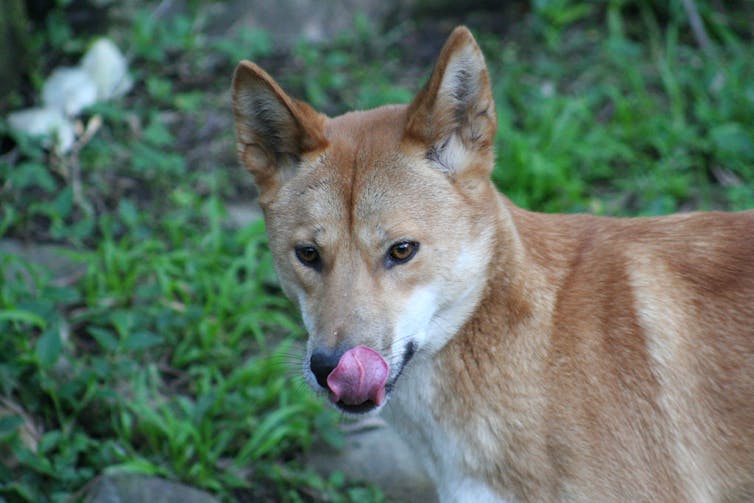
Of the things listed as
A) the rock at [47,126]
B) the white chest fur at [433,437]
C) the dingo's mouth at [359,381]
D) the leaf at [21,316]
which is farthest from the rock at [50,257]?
the dingo's mouth at [359,381]

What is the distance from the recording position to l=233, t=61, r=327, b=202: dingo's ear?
10.6ft

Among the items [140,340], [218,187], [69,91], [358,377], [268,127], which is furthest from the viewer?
[69,91]

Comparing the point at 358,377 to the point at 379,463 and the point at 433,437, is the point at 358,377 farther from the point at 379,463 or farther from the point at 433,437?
the point at 379,463

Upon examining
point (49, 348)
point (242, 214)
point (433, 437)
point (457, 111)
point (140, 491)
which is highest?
point (457, 111)

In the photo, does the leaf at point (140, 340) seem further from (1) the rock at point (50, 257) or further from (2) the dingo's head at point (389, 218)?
(2) the dingo's head at point (389, 218)

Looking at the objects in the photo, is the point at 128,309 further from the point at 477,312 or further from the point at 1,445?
the point at 477,312

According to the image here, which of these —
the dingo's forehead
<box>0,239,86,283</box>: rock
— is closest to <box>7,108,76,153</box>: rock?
<box>0,239,86,283</box>: rock

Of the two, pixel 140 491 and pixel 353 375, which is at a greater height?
pixel 353 375

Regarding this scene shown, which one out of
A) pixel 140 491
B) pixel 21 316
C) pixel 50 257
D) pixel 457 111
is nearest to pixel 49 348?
pixel 21 316

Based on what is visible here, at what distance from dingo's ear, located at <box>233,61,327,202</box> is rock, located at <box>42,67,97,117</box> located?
123 inches

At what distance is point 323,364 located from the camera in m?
2.90

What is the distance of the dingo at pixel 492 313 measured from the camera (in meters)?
2.98

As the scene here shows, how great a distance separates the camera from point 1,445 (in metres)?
4.16

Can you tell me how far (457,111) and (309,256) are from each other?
775 mm
